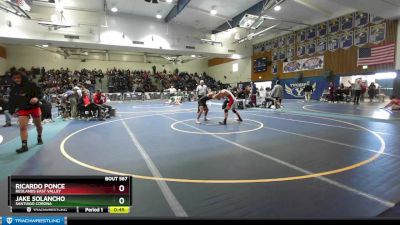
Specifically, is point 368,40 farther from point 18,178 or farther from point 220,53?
point 18,178

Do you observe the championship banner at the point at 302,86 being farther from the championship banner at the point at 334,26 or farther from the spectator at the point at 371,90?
the championship banner at the point at 334,26

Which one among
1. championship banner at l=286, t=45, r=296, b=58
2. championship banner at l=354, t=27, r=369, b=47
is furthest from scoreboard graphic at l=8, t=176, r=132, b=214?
championship banner at l=286, t=45, r=296, b=58

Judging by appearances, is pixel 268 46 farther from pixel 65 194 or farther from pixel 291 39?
pixel 65 194

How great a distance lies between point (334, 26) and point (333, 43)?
1360 mm

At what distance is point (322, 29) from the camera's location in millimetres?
22141

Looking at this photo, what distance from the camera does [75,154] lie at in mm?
4949

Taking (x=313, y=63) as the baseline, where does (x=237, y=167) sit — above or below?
below

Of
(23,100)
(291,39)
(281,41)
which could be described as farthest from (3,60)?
(291,39)

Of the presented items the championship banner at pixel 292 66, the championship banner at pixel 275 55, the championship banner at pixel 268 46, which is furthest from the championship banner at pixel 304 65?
the championship banner at pixel 268 46

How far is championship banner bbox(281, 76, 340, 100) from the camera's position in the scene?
74.3ft

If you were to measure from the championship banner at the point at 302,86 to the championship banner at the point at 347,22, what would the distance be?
13.3 ft

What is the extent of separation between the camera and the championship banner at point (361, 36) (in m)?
18.9

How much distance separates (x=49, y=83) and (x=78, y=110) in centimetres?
1581

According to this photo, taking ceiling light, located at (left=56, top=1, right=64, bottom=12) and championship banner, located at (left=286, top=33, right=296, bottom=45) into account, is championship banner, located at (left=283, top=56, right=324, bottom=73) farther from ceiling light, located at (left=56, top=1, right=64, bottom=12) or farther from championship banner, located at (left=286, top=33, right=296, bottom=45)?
ceiling light, located at (left=56, top=1, right=64, bottom=12)
